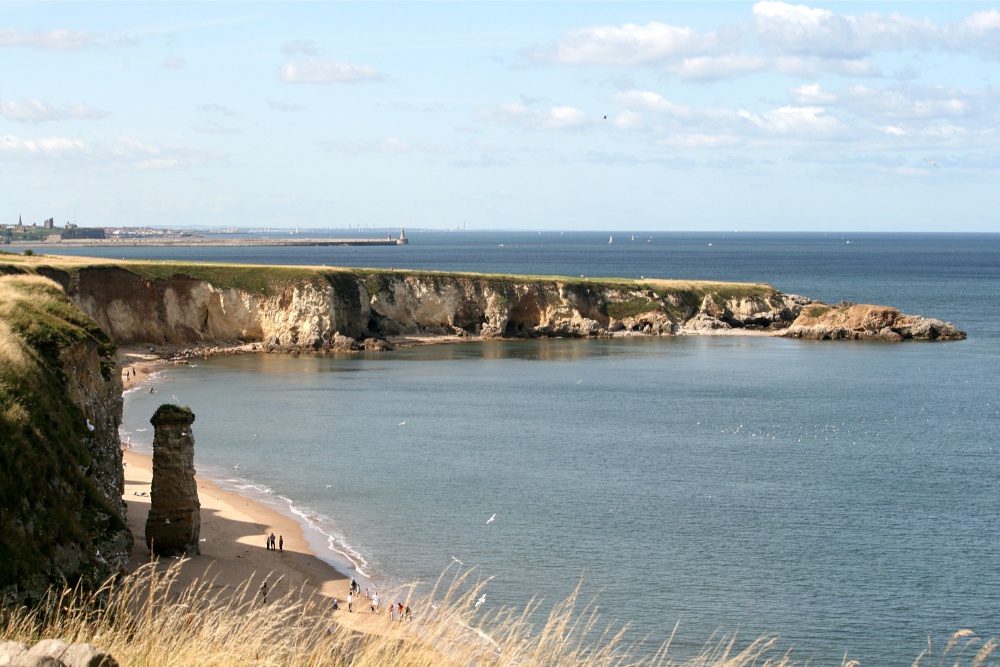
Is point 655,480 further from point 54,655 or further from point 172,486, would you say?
point 54,655

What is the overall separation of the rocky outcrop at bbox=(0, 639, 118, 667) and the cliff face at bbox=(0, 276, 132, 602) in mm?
10592

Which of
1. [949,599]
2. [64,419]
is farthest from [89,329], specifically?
[949,599]

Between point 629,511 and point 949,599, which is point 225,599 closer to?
point 629,511

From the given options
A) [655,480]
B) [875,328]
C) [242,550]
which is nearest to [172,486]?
[242,550]

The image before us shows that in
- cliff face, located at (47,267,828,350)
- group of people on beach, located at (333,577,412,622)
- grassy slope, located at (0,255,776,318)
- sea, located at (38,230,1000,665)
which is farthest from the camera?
grassy slope, located at (0,255,776,318)

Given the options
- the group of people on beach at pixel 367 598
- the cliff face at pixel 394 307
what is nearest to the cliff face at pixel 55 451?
the group of people on beach at pixel 367 598

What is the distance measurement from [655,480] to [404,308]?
61813 millimetres

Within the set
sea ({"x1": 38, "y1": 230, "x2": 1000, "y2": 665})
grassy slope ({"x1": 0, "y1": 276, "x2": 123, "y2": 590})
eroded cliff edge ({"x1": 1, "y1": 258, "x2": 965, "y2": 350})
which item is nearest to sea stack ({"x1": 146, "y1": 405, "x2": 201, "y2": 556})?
grassy slope ({"x1": 0, "y1": 276, "x2": 123, "y2": 590})

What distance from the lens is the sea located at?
1203 inches

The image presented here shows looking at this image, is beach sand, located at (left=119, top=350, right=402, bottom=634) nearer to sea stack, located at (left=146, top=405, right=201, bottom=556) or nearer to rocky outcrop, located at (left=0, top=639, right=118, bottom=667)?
sea stack, located at (left=146, top=405, right=201, bottom=556)

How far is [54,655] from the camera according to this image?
8039 mm

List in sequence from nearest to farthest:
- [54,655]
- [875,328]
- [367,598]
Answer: [54,655]
[367,598]
[875,328]

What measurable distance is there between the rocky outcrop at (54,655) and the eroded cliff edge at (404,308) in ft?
265

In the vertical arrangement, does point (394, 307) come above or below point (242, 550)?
above
